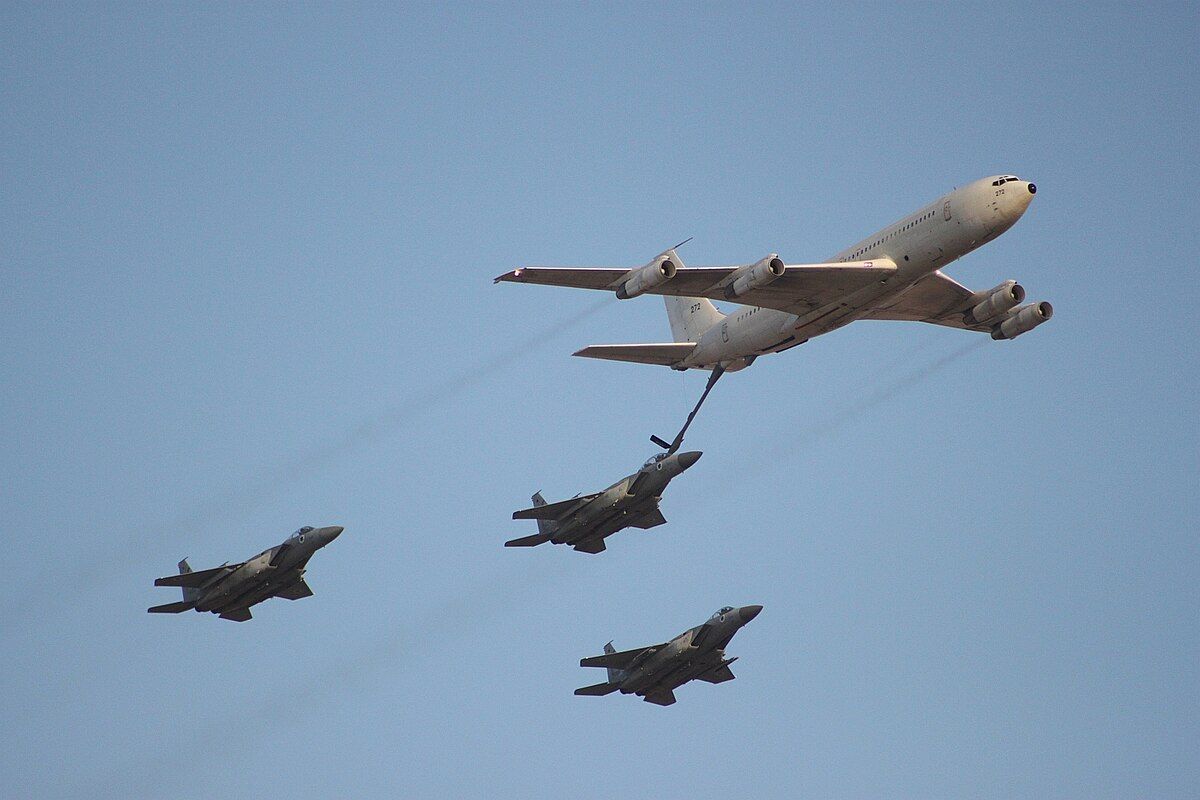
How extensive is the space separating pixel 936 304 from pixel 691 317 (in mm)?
11530

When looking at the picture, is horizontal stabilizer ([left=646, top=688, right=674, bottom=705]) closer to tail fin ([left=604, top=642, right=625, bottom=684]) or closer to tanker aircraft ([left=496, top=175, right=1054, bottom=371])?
tail fin ([left=604, top=642, right=625, bottom=684])

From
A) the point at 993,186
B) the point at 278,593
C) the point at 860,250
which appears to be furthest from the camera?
the point at 278,593

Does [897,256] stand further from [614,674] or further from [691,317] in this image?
[614,674]

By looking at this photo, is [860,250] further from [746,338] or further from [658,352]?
[658,352]

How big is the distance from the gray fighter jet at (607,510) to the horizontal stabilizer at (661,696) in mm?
7233

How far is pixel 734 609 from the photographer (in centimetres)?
7300

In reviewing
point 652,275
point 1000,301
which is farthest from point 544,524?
point 1000,301

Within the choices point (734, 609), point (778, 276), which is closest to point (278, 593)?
point (734, 609)

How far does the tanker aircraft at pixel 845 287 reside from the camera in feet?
209

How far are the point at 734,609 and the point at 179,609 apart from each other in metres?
23.8

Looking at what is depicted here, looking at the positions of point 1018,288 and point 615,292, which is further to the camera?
point 1018,288

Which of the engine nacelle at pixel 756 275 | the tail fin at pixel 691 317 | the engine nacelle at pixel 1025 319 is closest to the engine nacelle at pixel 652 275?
the engine nacelle at pixel 756 275

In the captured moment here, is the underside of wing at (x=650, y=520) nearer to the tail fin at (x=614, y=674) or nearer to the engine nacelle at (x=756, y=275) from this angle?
the tail fin at (x=614, y=674)

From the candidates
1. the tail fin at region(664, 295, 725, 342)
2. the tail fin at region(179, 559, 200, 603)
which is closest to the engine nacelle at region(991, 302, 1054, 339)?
the tail fin at region(664, 295, 725, 342)
